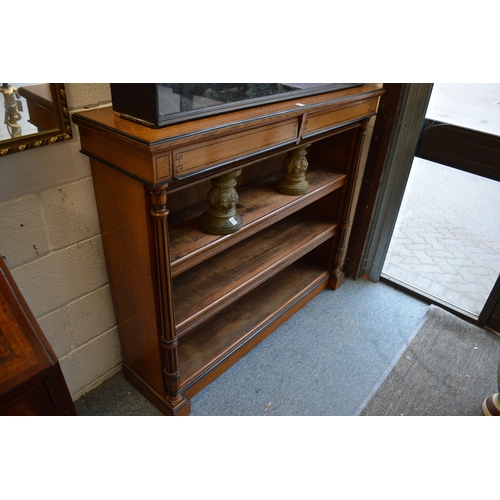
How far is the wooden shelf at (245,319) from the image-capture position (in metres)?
1.84

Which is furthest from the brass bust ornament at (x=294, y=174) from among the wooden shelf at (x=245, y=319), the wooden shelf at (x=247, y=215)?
the wooden shelf at (x=245, y=319)

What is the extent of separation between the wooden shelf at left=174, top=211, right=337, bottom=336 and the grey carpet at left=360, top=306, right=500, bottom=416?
0.76 meters

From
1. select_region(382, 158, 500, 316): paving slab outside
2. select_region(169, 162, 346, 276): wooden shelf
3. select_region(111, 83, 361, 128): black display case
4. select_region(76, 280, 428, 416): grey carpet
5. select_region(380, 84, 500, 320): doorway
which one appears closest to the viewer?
select_region(111, 83, 361, 128): black display case

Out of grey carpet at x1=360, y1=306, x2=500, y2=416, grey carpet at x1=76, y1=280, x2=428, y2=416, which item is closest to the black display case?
grey carpet at x1=76, y1=280, x2=428, y2=416

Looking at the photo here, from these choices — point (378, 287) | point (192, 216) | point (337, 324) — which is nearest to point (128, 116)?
point (192, 216)

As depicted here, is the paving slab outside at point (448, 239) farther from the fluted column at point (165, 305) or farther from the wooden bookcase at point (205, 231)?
the fluted column at point (165, 305)

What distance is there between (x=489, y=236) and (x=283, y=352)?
5.00 feet

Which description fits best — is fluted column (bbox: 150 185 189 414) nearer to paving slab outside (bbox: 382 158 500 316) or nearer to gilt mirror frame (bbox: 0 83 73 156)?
gilt mirror frame (bbox: 0 83 73 156)

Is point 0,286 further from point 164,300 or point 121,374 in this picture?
point 121,374

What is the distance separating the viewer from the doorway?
1958mm

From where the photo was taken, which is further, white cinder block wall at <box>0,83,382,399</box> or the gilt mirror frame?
white cinder block wall at <box>0,83,382,399</box>

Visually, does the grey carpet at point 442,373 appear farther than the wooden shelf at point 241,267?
Yes

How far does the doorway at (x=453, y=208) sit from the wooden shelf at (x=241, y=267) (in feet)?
1.99

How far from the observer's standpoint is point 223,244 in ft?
5.13
